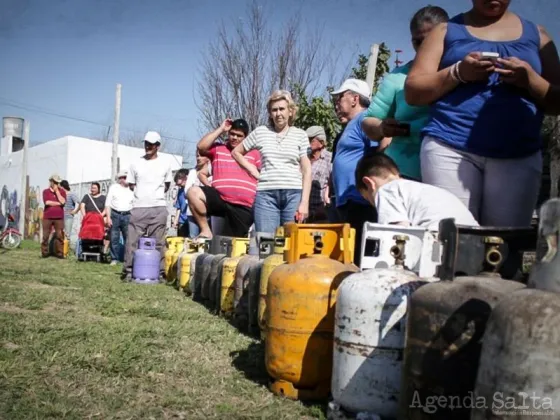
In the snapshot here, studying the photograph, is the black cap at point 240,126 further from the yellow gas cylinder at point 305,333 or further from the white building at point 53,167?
the white building at point 53,167

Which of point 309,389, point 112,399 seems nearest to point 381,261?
point 309,389

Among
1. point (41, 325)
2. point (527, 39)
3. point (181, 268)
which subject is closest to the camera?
point (527, 39)

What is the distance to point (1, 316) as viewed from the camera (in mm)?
5109

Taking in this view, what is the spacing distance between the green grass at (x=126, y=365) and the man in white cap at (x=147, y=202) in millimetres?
3374

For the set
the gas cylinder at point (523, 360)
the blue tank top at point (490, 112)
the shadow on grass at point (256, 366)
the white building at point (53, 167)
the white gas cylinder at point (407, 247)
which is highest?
the white building at point (53, 167)

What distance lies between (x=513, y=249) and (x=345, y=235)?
1198 mm

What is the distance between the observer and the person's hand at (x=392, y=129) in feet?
14.4

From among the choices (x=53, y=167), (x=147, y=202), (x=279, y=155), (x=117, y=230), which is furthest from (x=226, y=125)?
(x=53, y=167)

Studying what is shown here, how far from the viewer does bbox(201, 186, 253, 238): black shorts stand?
8.01 meters

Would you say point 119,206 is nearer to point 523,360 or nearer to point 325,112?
point 325,112

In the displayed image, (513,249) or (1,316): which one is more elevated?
(513,249)

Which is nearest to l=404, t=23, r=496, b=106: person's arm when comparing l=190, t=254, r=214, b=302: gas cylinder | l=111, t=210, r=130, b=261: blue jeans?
l=190, t=254, r=214, b=302: gas cylinder

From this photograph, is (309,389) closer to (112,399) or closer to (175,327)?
(112,399)

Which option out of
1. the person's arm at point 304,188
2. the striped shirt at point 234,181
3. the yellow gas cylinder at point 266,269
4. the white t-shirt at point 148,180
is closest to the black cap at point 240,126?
the striped shirt at point 234,181
